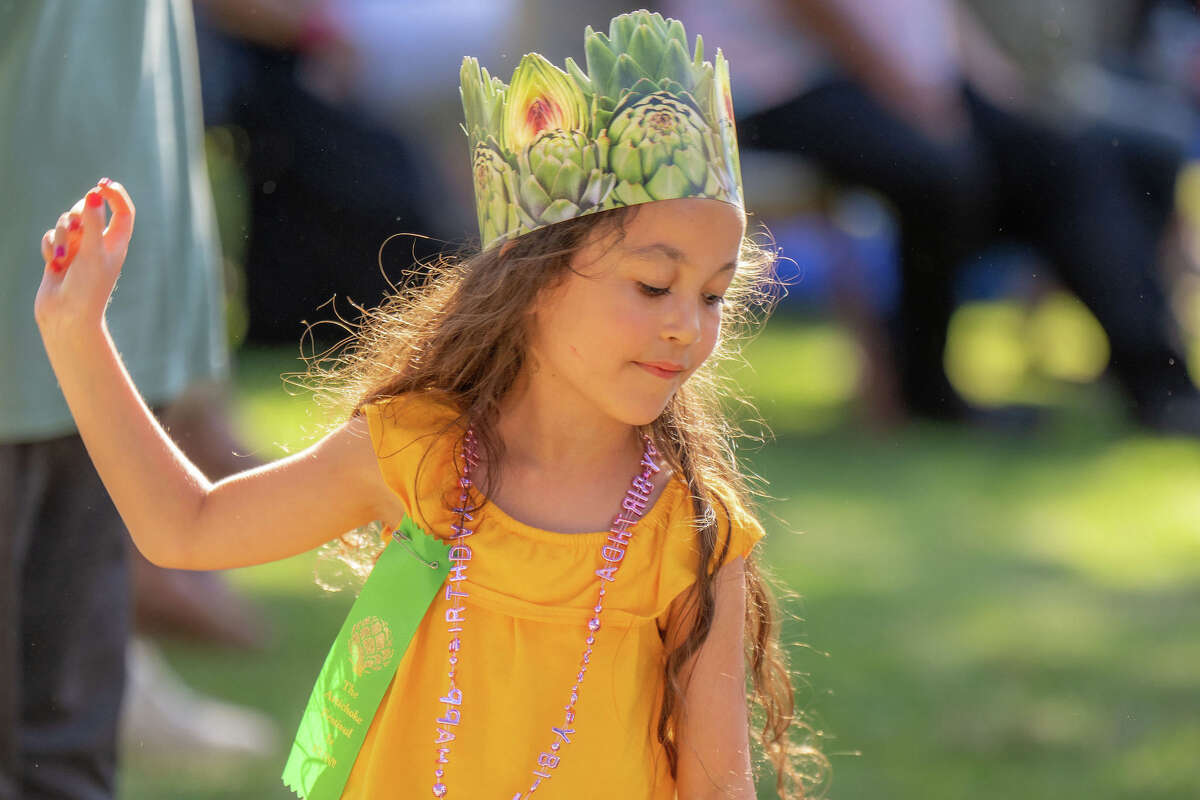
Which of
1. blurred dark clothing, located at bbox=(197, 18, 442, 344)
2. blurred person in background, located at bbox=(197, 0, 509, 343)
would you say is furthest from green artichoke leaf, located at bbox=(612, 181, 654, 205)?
blurred person in background, located at bbox=(197, 0, 509, 343)

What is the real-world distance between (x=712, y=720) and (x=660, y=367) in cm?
40

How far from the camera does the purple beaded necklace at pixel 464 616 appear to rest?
1.52 meters

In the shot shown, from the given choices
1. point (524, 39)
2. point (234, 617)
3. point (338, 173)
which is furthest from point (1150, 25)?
point (234, 617)

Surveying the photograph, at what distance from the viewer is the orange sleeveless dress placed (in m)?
1.53

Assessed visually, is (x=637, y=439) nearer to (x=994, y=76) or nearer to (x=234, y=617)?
(x=234, y=617)

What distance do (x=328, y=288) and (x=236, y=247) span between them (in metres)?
1.17

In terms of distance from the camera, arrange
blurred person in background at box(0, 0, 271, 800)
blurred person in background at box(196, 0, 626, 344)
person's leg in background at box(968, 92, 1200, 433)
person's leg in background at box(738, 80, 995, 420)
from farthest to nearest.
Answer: person's leg in background at box(968, 92, 1200, 433) < person's leg in background at box(738, 80, 995, 420) < blurred person in background at box(196, 0, 626, 344) < blurred person in background at box(0, 0, 271, 800)

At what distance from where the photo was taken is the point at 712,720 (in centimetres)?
157

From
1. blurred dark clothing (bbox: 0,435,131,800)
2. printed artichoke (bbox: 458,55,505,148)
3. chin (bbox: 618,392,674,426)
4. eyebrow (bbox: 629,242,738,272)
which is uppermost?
printed artichoke (bbox: 458,55,505,148)

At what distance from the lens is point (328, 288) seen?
473 cm

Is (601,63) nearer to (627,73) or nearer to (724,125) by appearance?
(627,73)

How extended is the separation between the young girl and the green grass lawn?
1.53 ft

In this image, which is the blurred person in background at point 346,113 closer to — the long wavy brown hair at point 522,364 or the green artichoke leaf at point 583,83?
the long wavy brown hair at point 522,364

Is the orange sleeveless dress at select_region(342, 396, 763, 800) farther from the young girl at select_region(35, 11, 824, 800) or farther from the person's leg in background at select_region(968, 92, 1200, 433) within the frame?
the person's leg in background at select_region(968, 92, 1200, 433)
